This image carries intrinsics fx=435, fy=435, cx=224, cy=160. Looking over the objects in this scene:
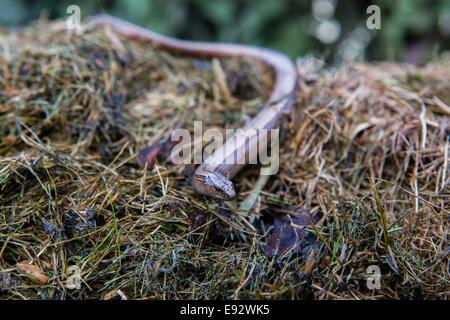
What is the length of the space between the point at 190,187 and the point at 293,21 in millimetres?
3114

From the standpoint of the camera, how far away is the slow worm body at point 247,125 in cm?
165

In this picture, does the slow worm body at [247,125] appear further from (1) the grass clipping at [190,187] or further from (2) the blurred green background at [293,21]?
(2) the blurred green background at [293,21]

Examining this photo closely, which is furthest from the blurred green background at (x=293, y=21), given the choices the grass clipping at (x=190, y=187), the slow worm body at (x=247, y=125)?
the grass clipping at (x=190, y=187)

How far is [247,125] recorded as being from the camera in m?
1.99

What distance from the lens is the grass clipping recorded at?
4.91 feet

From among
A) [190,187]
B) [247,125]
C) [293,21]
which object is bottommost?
[190,187]

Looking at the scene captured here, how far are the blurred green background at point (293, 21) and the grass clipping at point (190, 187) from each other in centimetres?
164

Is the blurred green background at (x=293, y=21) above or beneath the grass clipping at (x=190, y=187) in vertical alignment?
above

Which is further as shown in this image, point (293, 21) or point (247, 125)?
point (293, 21)

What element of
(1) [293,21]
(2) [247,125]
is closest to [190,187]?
(2) [247,125]

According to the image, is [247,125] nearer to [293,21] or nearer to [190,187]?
[190,187]
